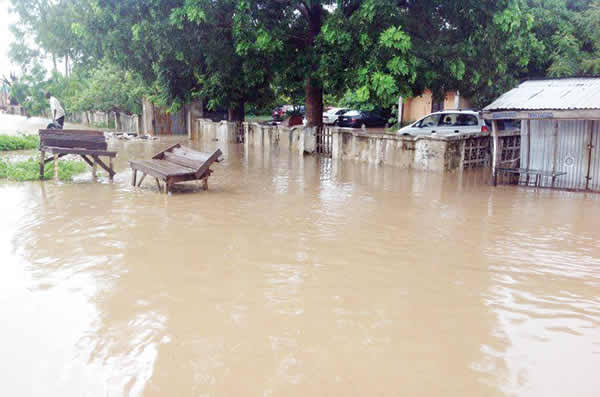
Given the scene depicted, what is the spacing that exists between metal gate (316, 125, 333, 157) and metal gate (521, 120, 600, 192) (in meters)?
7.51

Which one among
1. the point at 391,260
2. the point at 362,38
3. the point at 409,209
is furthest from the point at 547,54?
the point at 391,260

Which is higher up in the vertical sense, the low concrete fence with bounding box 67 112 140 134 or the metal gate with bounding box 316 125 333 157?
the low concrete fence with bounding box 67 112 140 134

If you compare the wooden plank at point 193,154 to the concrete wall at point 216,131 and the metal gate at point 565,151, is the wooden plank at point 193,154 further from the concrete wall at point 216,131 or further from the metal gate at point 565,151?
the concrete wall at point 216,131

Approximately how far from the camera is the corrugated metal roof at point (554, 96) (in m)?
10.8

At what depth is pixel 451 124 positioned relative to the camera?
18.1m

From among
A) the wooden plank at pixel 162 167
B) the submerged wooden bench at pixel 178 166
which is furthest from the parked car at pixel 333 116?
the wooden plank at pixel 162 167

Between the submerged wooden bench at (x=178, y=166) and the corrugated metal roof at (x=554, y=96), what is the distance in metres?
6.66

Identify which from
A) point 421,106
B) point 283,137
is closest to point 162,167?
point 283,137

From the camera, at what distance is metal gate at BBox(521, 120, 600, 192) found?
38.2 feet

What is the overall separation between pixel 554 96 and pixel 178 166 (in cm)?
849

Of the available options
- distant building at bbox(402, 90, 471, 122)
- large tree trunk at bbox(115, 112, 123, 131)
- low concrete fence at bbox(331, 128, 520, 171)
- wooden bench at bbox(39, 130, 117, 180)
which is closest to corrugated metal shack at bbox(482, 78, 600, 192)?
low concrete fence at bbox(331, 128, 520, 171)

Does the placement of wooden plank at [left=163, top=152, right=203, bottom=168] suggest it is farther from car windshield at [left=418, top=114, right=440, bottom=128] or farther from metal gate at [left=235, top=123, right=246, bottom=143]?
metal gate at [left=235, top=123, right=246, bottom=143]

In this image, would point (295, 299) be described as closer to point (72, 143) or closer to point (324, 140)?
point (72, 143)

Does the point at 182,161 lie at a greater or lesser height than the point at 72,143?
lesser
